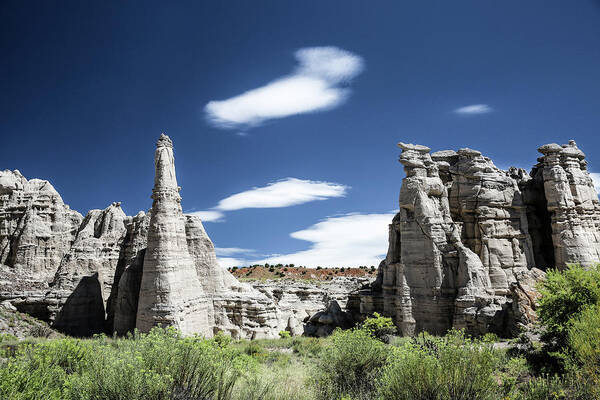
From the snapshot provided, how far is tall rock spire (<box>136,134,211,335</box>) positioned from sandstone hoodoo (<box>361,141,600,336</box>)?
1526cm

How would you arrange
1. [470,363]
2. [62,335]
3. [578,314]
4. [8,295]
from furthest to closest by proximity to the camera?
[8,295] < [62,335] < [578,314] < [470,363]

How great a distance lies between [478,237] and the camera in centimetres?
3594

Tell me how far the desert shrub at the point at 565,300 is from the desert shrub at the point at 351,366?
779 cm

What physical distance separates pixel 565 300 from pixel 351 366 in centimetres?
1010

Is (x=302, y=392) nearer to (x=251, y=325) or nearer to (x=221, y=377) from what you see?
(x=221, y=377)

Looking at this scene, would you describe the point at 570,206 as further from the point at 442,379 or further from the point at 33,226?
the point at 33,226

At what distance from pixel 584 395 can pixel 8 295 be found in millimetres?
33584

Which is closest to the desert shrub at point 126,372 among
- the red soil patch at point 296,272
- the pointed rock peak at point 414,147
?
the pointed rock peak at point 414,147

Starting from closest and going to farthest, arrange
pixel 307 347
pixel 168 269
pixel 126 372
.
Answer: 1. pixel 126 372
2. pixel 168 269
3. pixel 307 347

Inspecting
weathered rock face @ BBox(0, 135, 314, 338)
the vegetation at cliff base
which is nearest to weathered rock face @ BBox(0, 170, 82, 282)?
weathered rock face @ BBox(0, 135, 314, 338)

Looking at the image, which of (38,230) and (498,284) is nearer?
(498,284)

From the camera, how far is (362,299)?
33375 millimetres

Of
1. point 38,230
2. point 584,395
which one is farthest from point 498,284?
point 38,230

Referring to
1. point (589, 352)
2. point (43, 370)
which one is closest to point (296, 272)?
point (589, 352)
